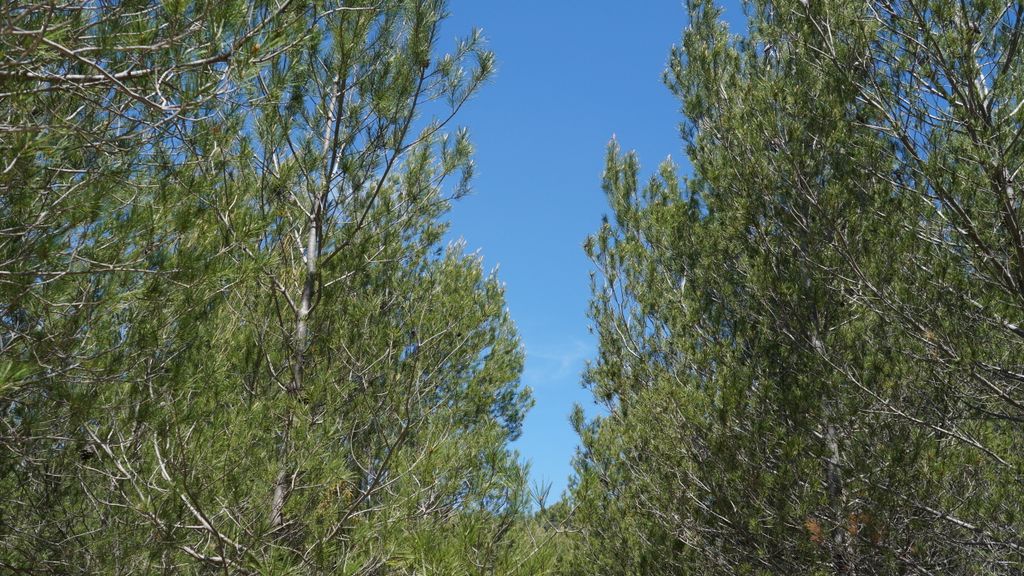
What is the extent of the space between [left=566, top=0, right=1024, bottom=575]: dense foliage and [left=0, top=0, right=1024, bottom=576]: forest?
0.03 m

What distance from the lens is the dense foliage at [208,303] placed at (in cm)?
242

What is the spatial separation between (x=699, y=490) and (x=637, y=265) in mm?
2466

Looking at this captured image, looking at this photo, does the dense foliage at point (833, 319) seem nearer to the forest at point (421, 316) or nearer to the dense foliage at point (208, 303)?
the forest at point (421, 316)

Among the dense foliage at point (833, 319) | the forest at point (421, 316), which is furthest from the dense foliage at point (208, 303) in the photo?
the dense foliage at point (833, 319)

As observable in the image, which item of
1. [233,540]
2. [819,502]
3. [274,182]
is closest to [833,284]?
[819,502]

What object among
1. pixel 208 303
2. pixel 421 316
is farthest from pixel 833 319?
pixel 208 303

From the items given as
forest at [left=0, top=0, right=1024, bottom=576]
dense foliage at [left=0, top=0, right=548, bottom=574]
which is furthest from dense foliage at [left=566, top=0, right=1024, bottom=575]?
A: dense foliage at [left=0, top=0, right=548, bottom=574]

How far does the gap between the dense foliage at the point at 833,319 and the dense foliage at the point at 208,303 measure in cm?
148

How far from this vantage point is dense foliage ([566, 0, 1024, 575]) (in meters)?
3.73

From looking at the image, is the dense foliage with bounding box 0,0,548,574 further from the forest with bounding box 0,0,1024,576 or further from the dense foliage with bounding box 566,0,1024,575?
the dense foliage with bounding box 566,0,1024,575

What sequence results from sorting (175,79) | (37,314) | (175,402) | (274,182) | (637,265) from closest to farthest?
(175,79), (37,314), (175,402), (274,182), (637,265)

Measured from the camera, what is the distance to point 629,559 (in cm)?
596

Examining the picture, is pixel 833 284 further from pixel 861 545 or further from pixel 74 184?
pixel 74 184

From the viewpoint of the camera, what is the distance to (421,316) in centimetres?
421
